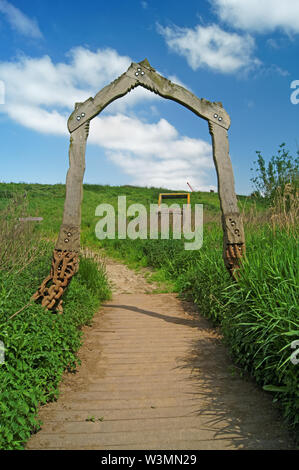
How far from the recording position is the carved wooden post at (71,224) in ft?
16.3

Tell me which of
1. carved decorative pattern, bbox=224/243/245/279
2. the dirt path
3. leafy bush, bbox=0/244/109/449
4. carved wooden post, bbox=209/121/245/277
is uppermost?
carved wooden post, bbox=209/121/245/277

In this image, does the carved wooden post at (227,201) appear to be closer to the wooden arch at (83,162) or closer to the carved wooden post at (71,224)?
the wooden arch at (83,162)

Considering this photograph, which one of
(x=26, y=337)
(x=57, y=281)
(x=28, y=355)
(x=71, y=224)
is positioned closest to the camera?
(x=28, y=355)

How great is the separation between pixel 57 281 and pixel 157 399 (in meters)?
2.09

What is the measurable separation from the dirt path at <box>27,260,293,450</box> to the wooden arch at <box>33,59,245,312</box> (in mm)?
Result: 1080

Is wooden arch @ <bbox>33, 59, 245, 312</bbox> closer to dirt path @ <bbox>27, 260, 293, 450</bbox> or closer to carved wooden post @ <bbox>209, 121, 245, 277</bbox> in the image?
carved wooden post @ <bbox>209, 121, 245, 277</bbox>

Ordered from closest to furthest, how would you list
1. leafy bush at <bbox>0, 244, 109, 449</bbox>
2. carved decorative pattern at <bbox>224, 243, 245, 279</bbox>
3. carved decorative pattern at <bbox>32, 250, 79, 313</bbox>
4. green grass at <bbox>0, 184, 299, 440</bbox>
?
1. leafy bush at <bbox>0, 244, 109, 449</bbox>
2. green grass at <bbox>0, 184, 299, 440</bbox>
3. carved decorative pattern at <bbox>32, 250, 79, 313</bbox>
4. carved decorative pattern at <bbox>224, 243, 245, 279</bbox>

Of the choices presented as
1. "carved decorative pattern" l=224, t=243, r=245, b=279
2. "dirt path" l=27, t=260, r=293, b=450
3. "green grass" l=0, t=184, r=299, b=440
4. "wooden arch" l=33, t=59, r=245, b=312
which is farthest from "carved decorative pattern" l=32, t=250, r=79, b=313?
"carved decorative pattern" l=224, t=243, r=245, b=279

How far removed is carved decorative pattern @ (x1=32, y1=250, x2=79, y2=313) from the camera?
4.76 metres

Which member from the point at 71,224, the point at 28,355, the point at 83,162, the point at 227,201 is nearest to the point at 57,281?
the point at 71,224

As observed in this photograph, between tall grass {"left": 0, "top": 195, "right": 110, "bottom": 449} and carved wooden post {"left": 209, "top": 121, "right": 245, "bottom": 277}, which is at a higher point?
carved wooden post {"left": 209, "top": 121, "right": 245, "bottom": 277}

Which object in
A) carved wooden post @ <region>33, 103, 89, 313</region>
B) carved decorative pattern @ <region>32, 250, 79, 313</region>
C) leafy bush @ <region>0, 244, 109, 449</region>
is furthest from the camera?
carved wooden post @ <region>33, 103, 89, 313</region>

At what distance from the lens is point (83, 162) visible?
5.11 m

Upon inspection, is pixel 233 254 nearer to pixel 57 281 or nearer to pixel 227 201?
pixel 227 201
